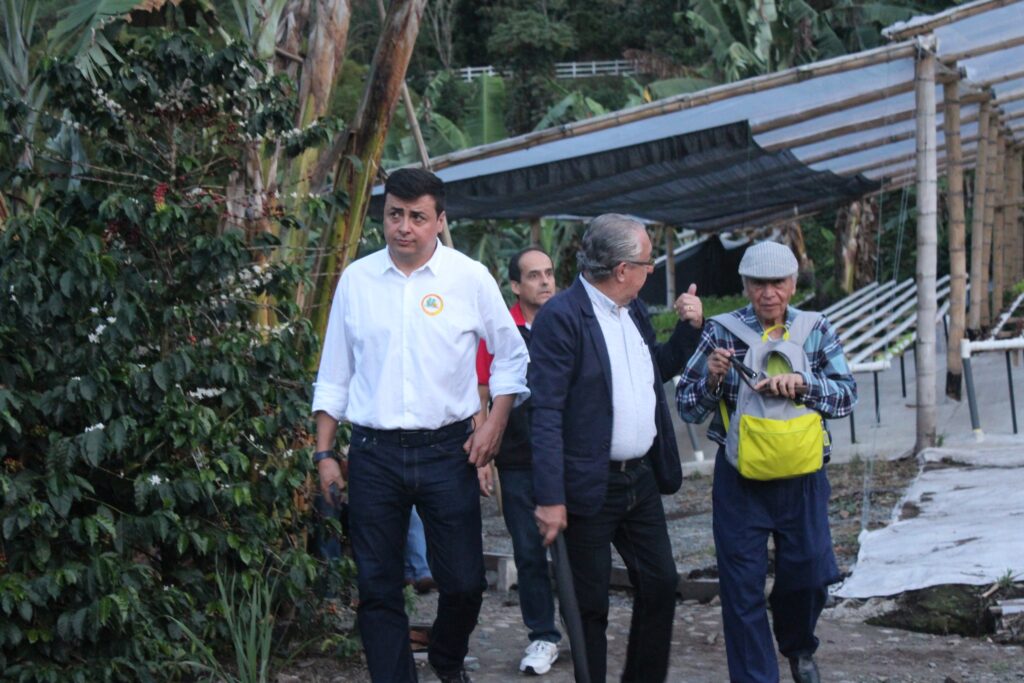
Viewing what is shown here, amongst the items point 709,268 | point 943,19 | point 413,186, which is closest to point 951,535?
point 413,186

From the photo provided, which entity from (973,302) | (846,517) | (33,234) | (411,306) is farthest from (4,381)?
(973,302)

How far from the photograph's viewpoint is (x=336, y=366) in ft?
14.0

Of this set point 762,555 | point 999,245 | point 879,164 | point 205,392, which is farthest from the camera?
point 999,245

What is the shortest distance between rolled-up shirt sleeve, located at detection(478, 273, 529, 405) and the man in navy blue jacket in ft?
0.46

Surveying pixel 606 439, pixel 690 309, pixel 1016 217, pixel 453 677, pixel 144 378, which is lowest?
pixel 453 677

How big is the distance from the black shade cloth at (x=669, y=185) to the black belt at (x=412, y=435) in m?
5.19

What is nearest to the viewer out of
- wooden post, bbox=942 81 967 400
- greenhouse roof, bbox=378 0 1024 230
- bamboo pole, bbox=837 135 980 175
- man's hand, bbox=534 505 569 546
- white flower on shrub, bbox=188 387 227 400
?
man's hand, bbox=534 505 569 546

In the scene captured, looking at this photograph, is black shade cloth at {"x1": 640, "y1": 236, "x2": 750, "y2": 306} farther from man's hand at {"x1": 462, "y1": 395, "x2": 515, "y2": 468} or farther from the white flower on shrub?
man's hand at {"x1": 462, "y1": 395, "x2": 515, "y2": 468}

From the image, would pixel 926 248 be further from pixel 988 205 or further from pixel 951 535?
pixel 988 205

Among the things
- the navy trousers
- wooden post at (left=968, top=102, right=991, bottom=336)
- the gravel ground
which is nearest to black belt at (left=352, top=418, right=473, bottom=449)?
the navy trousers

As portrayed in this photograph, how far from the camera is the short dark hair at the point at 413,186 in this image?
13.5 feet

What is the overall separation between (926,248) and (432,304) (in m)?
5.92

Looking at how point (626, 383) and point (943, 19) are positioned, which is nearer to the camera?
point (626, 383)

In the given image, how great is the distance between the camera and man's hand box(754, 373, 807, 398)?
4.22 m
